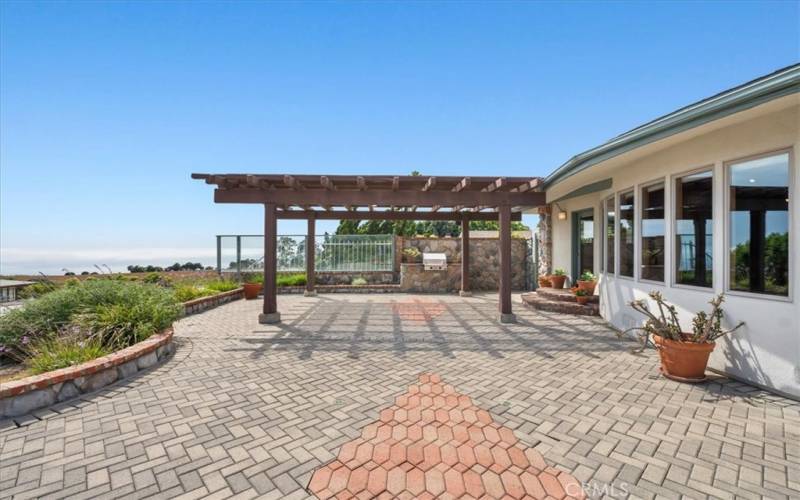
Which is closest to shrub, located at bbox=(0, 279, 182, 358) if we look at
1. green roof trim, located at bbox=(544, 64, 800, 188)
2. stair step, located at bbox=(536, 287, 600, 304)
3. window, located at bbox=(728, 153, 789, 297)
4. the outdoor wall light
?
green roof trim, located at bbox=(544, 64, 800, 188)

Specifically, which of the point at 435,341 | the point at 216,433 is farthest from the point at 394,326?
the point at 216,433

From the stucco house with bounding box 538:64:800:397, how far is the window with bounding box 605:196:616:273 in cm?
61

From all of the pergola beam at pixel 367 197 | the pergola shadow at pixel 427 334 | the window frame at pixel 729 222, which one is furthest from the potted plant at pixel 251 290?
the window frame at pixel 729 222

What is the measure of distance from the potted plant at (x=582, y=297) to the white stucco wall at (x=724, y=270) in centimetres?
182

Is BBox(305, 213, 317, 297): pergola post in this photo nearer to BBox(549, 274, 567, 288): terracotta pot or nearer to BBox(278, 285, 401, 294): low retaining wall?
BBox(278, 285, 401, 294): low retaining wall

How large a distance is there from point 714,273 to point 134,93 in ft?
39.3

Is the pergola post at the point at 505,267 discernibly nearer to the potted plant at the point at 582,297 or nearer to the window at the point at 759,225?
the potted plant at the point at 582,297

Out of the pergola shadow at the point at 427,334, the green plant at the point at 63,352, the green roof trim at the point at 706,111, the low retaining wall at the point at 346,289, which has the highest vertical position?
the green roof trim at the point at 706,111

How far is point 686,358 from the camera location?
380 cm

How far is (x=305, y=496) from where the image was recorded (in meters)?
1.98

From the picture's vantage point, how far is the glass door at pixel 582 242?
8.40 m

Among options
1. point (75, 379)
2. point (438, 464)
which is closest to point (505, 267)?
point (438, 464)

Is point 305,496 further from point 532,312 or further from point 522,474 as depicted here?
point 532,312

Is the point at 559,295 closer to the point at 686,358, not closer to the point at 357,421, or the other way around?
the point at 686,358
